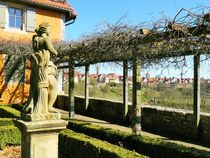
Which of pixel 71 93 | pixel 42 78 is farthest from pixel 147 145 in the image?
pixel 71 93

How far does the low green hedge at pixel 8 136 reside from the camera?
877 cm

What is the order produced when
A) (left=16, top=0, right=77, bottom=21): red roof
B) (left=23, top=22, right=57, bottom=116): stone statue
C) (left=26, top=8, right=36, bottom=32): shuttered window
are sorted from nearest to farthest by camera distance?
(left=23, top=22, right=57, bottom=116): stone statue → (left=26, top=8, right=36, bottom=32): shuttered window → (left=16, top=0, right=77, bottom=21): red roof

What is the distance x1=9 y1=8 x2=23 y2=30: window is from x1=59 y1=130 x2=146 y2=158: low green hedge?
35.9ft

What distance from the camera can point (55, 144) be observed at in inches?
205

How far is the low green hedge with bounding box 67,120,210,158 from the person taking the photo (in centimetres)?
617

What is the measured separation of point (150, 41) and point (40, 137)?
3.60 m

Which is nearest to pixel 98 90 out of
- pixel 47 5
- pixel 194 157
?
pixel 47 5

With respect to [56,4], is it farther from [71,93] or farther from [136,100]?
[136,100]

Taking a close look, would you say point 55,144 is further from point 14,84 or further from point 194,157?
point 14,84

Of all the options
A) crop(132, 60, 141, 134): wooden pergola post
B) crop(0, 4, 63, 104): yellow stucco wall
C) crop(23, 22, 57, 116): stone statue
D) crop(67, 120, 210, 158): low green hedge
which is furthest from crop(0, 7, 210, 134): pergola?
crop(0, 4, 63, 104): yellow stucco wall

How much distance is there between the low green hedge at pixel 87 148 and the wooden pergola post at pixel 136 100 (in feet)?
6.26

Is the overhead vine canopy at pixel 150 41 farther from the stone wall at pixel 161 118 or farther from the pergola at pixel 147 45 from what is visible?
the stone wall at pixel 161 118

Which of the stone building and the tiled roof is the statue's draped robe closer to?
the stone building

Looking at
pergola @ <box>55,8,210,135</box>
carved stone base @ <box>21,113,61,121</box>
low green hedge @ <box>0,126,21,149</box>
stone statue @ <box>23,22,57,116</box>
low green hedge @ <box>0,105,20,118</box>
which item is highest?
pergola @ <box>55,8,210,135</box>
